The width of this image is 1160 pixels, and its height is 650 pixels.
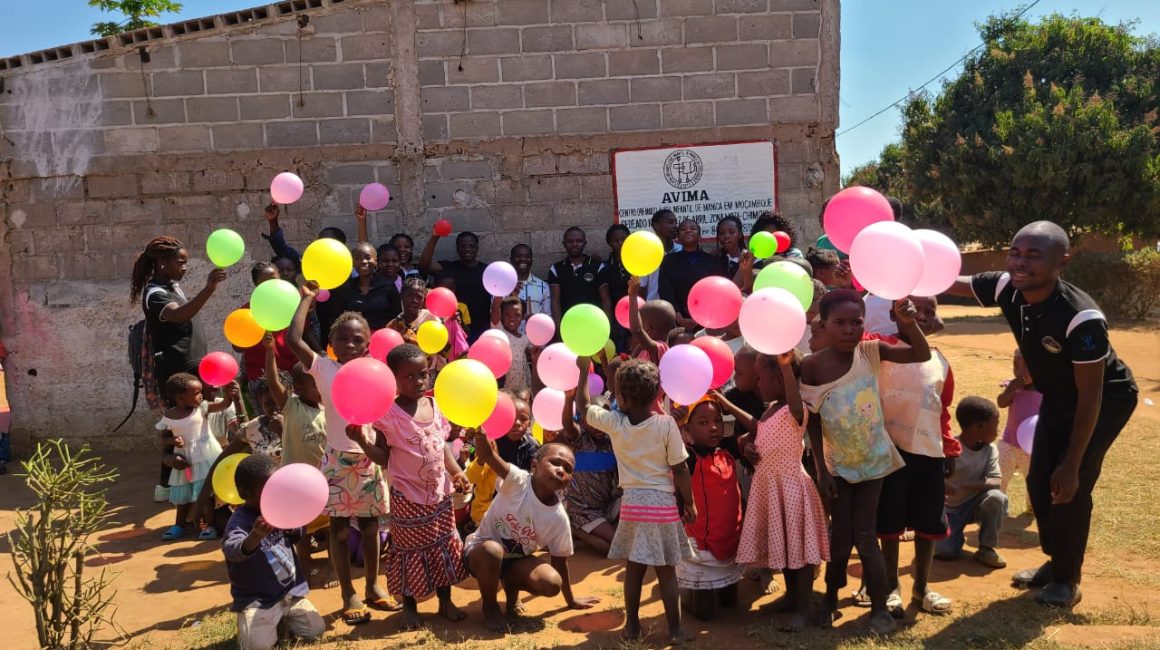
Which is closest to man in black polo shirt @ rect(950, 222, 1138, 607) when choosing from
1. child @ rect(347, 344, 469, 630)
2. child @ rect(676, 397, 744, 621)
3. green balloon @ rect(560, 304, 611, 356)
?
child @ rect(676, 397, 744, 621)

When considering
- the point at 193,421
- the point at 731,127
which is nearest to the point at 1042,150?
the point at 731,127

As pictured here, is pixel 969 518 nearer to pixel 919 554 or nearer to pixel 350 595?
pixel 919 554

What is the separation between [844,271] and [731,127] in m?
2.78

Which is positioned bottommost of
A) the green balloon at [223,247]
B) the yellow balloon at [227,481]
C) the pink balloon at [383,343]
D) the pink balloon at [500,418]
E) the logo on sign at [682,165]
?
the yellow balloon at [227,481]

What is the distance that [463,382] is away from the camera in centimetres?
353

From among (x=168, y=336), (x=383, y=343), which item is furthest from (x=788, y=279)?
(x=168, y=336)

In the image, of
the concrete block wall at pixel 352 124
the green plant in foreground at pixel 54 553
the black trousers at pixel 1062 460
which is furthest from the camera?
the concrete block wall at pixel 352 124

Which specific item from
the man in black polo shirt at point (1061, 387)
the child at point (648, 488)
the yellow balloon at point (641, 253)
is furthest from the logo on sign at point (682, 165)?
the child at point (648, 488)

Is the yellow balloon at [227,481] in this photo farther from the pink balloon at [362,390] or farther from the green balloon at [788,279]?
the green balloon at [788,279]

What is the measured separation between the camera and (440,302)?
5590mm

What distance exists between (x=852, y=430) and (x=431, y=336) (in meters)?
2.44

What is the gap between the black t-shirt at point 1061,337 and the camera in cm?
358

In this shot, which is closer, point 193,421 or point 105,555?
point 105,555

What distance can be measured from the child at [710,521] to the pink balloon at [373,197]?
3.72m
